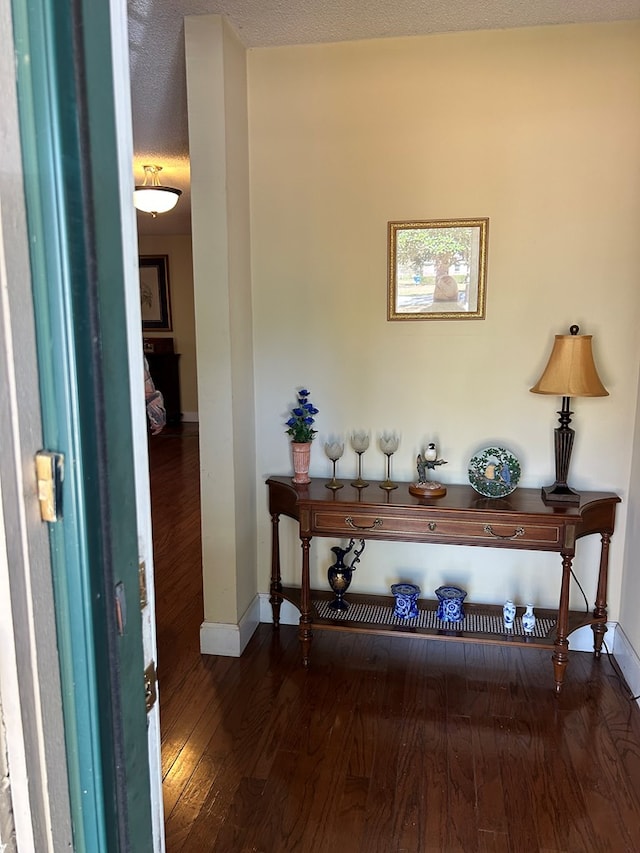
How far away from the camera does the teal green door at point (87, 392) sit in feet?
2.02

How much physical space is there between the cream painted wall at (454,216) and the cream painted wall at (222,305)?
14 cm

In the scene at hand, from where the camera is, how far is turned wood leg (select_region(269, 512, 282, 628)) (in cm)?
276

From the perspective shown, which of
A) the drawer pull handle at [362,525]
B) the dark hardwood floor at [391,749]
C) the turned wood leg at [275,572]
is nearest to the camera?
the dark hardwood floor at [391,749]

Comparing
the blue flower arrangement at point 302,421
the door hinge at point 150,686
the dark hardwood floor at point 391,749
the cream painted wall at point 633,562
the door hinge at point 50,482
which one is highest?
the door hinge at point 50,482

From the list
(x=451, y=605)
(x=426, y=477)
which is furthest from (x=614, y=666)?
(x=426, y=477)

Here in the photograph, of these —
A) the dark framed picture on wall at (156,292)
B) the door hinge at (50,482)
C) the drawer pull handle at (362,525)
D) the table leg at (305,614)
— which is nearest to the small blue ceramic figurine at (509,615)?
the drawer pull handle at (362,525)

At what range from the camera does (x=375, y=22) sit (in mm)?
2322

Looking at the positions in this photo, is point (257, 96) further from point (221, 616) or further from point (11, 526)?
point (11, 526)

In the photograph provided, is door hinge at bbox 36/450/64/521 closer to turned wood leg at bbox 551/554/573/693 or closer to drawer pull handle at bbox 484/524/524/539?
drawer pull handle at bbox 484/524/524/539

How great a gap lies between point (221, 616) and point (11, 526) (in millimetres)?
2106

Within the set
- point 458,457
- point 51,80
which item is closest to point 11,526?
point 51,80

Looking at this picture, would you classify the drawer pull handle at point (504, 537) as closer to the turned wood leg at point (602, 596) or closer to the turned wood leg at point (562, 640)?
the turned wood leg at point (562, 640)

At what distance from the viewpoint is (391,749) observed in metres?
2.04

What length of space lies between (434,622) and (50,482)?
216cm
